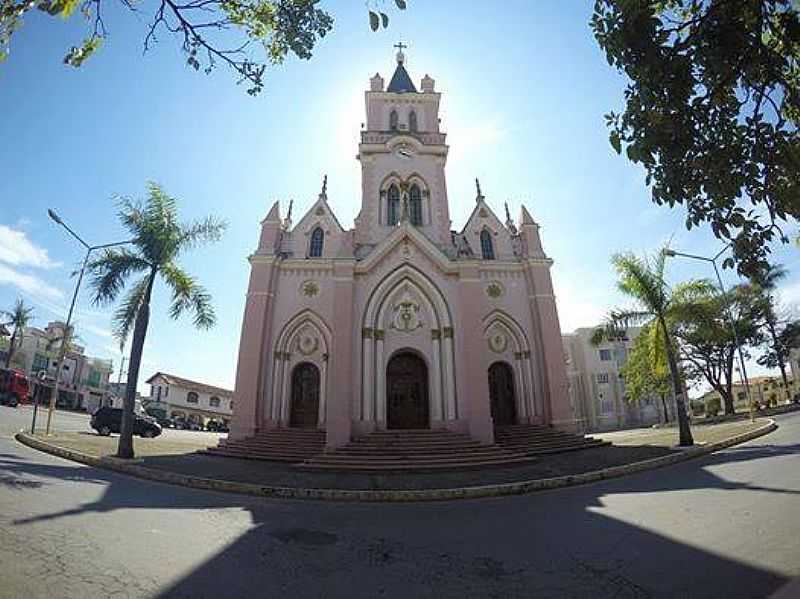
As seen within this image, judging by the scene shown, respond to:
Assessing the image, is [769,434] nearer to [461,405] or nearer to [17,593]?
[461,405]

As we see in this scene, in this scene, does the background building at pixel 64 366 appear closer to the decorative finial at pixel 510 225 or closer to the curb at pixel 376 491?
the curb at pixel 376 491

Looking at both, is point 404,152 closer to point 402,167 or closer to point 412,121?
point 402,167

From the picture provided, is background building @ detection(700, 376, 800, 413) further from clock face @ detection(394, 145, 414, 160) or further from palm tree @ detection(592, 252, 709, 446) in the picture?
clock face @ detection(394, 145, 414, 160)

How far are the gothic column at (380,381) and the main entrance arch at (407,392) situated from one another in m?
0.75

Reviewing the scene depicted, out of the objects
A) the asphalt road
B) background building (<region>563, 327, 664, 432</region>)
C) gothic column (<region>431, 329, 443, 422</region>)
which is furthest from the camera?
background building (<region>563, 327, 664, 432</region>)

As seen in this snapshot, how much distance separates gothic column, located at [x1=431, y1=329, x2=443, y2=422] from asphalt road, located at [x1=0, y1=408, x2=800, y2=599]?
8.10 meters

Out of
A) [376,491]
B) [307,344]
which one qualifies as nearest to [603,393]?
[307,344]

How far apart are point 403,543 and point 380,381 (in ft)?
37.5

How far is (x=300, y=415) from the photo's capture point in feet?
60.9

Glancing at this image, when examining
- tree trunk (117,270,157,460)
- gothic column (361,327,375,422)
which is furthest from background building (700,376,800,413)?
tree trunk (117,270,157,460)

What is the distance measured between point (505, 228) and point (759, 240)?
1888cm

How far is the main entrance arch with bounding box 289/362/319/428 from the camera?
18.4 metres

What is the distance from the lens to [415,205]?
71.1 ft

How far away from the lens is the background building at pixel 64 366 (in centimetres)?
4859
